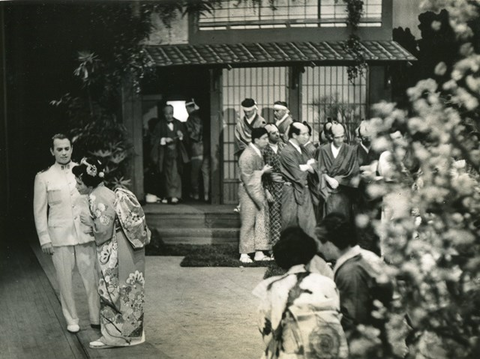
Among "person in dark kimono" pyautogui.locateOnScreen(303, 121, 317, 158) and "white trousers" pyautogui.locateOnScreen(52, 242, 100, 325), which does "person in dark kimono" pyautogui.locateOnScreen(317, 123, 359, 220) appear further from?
"white trousers" pyautogui.locateOnScreen(52, 242, 100, 325)

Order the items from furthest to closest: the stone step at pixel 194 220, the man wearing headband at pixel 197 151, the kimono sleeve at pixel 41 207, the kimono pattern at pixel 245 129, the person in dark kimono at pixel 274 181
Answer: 1. the man wearing headband at pixel 197 151
2. the stone step at pixel 194 220
3. the kimono pattern at pixel 245 129
4. the person in dark kimono at pixel 274 181
5. the kimono sleeve at pixel 41 207

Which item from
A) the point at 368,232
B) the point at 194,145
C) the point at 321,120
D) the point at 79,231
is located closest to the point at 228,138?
the point at 194,145

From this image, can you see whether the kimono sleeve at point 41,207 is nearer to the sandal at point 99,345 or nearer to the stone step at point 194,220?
the sandal at point 99,345

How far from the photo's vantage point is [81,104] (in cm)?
803

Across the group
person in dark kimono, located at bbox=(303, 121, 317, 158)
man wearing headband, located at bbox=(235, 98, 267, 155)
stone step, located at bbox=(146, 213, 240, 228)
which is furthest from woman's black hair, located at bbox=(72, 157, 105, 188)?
stone step, located at bbox=(146, 213, 240, 228)

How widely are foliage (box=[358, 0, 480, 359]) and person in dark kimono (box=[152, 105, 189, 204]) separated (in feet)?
24.0

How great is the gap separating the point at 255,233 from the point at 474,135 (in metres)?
5.49

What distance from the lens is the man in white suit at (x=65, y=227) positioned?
5.86m

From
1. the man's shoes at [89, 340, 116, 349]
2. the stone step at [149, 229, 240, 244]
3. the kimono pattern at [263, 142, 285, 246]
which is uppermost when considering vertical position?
the kimono pattern at [263, 142, 285, 246]

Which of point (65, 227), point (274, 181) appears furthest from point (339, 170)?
point (65, 227)

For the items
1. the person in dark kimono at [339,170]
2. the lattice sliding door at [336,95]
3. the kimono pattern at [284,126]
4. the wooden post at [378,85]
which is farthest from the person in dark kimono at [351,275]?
the kimono pattern at [284,126]

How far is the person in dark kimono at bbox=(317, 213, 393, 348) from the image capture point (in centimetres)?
362

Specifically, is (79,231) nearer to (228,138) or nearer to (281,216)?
(281,216)

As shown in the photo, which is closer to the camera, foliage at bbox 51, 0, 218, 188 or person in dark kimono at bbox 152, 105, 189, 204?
foliage at bbox 51, 0, 218, 188
